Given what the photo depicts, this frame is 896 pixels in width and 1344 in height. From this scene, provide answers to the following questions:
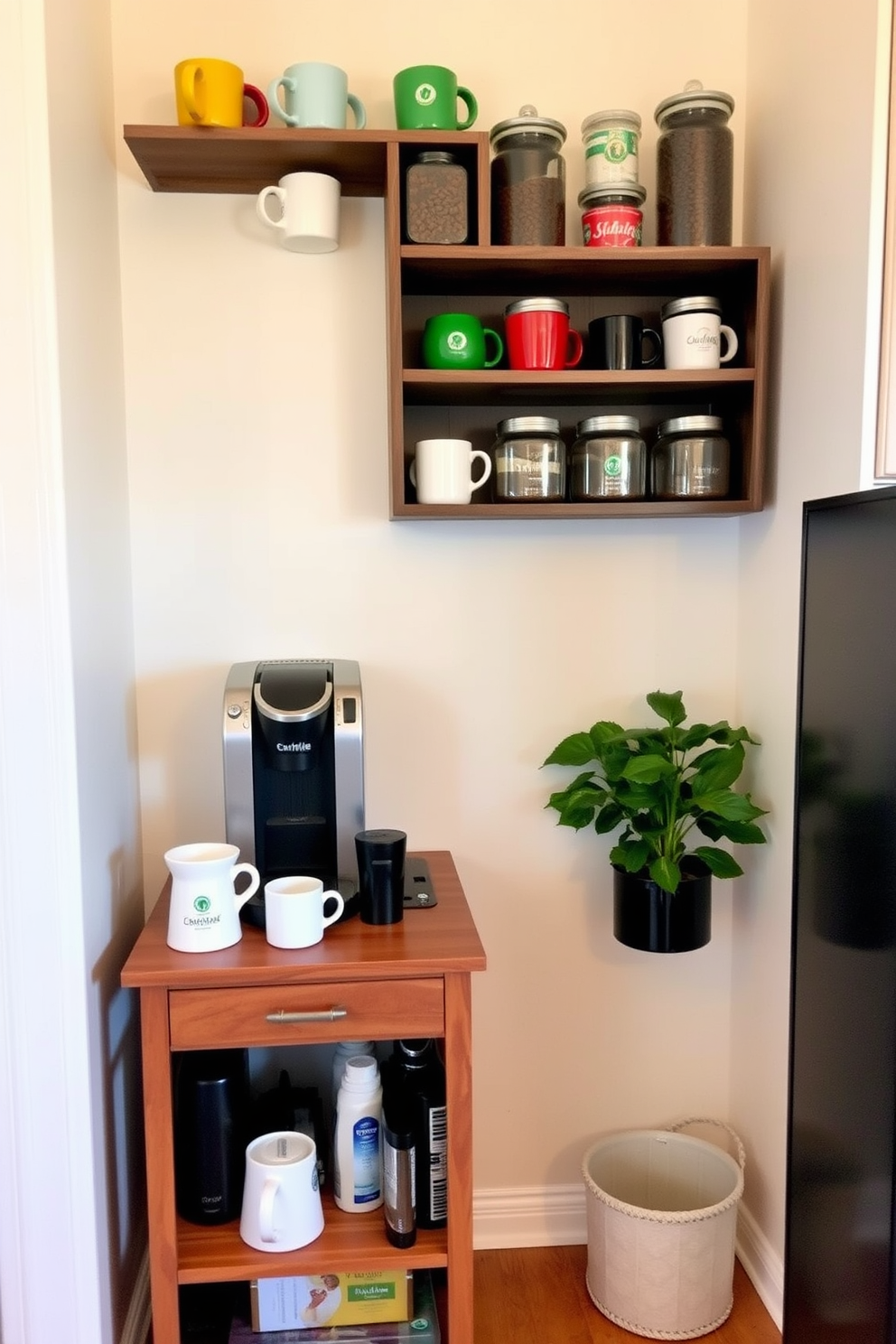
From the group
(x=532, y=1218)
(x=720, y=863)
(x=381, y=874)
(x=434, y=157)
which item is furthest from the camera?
(x=532, y=1218)

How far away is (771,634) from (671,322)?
0.53 metres

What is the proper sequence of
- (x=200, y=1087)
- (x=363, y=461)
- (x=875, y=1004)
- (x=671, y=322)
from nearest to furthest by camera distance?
(x=875, y=1004) → (x=200, y=1087) → (x=671, y=322) → (x=363, y=461)

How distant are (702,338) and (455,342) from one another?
1.28 feet

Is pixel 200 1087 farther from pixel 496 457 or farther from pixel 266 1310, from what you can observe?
pixel 496 457

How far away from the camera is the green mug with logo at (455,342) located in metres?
1.62

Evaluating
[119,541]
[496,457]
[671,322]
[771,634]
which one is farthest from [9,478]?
[771,634]

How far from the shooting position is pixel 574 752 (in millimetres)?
1719

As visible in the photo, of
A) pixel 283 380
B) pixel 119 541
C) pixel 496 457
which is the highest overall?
pixel 283 380

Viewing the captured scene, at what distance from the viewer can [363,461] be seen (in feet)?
5.81

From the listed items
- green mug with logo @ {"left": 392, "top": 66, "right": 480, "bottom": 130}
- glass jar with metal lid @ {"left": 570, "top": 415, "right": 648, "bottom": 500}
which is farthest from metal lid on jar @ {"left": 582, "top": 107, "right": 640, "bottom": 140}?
glass jar with metal lid @ {"left": 570, "top": 415, "right": 648, "bottom": 500}

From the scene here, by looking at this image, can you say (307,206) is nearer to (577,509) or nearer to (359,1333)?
(577,509)

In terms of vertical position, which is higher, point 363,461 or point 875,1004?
point 363,461

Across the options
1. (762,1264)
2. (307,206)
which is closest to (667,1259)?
(762,1264)

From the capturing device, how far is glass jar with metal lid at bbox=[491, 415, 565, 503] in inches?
64.8
